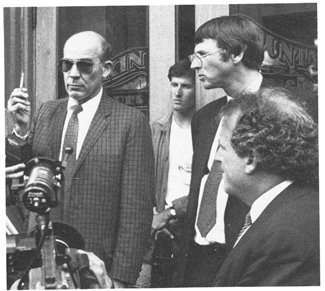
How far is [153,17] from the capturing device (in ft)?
5.93

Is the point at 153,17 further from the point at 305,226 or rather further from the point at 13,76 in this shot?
the point at 305,226

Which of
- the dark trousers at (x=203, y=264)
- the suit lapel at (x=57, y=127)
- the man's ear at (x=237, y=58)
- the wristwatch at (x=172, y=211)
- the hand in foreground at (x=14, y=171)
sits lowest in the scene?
the dark trousers at (x=203, y=264)

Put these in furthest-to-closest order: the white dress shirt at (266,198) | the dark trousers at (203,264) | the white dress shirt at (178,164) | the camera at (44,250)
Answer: the white dress shirt at (178,164) → the dark trousers at (203,264) → the white dress shirt at (266,198) → the camera at (44,250)

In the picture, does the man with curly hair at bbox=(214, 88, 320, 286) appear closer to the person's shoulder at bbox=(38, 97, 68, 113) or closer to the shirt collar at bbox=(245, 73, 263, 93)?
the shirt collar at bbox=(245, 73, 263, 93)

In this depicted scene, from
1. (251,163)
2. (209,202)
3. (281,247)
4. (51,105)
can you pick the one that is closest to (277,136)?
(251,163)

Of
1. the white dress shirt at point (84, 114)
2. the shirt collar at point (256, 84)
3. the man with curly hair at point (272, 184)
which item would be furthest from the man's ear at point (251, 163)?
the white dress shirt at point (84, 114)

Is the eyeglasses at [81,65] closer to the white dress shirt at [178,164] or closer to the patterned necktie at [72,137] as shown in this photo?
the patterned necktie at [72,137]

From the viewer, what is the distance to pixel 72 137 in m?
1.74

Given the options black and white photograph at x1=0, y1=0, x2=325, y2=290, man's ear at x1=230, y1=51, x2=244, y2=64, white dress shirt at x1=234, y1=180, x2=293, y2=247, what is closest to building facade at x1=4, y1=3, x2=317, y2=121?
black and white photograph at x1=0, y1=0, x2=325, y2=290

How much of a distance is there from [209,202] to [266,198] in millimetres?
356

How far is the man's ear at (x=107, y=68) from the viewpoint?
5.80 ft

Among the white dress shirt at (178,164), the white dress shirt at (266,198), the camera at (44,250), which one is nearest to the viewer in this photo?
the camera at (44,250)

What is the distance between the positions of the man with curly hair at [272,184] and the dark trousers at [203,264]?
28 centimetres

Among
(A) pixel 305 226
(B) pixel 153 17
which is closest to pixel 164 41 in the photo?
(B) pixel 153 17
